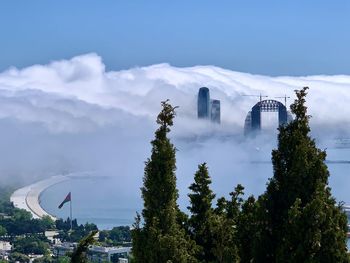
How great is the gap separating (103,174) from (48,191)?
15983mm

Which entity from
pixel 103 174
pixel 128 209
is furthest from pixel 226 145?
pixel 128 209

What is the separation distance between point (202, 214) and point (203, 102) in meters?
74.6

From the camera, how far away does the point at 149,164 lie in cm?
543

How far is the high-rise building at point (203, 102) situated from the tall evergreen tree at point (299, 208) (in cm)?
7550

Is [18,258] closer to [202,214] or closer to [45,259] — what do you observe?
[45,259]

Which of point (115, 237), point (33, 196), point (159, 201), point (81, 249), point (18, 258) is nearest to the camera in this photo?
point (159, 201)

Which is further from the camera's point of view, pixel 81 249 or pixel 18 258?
pixel 18 258

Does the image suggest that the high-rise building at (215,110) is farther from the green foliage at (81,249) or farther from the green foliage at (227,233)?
the green foliage at (81,249)

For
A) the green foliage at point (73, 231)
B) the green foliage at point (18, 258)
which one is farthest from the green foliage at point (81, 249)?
the green foliage at point (73, 231)

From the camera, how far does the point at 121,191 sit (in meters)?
57.7

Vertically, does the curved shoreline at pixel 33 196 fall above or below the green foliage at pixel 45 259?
above

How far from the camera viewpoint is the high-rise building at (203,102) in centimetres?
8094

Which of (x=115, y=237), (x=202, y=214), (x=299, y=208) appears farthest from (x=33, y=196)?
(x=299, y=208)

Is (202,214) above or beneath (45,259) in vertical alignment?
above
